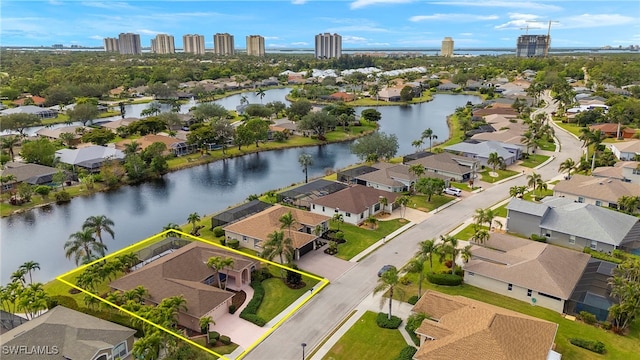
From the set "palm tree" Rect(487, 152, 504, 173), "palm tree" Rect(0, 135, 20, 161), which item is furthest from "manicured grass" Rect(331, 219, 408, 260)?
"palm tree" Rect(0, 135, 20, 161)

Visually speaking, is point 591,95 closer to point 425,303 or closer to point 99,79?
point 425,303

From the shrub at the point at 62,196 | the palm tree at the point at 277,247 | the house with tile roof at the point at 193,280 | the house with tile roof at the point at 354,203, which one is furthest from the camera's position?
the shrub at the point at 62,196

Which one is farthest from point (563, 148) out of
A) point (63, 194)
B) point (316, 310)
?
point (63, 194)

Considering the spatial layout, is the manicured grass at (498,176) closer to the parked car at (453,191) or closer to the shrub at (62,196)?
the parked car at (453,191)

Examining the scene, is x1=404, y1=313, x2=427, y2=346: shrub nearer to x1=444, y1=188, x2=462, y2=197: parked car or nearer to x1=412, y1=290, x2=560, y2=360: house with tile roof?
x1=412, y1=290, x2=560, y2=360: house with tile roof

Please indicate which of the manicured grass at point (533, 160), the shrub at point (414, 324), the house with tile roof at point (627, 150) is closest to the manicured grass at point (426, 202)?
the manicured grass at point (533, 160)

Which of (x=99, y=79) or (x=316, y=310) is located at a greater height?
(x=99, y=79)
